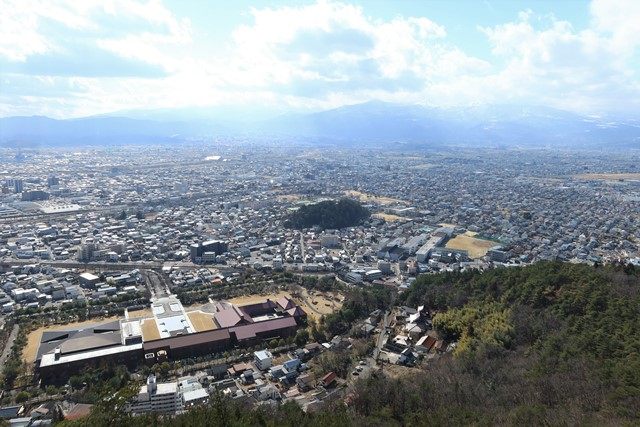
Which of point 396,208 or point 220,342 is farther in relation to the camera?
point 396,208

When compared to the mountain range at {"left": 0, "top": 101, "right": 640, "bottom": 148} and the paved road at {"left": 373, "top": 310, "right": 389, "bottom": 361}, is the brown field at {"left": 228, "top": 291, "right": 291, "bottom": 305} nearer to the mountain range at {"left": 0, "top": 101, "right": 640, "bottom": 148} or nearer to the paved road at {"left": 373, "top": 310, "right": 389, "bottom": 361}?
the paved road at {"left": 373, "top": 310, "right": 389, "bottom": 361}

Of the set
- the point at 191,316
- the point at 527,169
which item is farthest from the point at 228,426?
the point at 527,169

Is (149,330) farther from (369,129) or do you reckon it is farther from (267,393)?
(369,129)

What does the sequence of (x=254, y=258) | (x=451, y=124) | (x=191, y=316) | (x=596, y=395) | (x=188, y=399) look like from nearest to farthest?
(x=596, y=395), (x=188, y=399), (x=191, y=316), (x=254, y=258), (x=451, y=124)

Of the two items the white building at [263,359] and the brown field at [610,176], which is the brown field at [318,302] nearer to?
the white building at [263,359]

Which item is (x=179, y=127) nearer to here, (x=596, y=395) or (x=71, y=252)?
(x=71, y=252)

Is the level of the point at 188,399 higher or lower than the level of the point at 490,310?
lower
